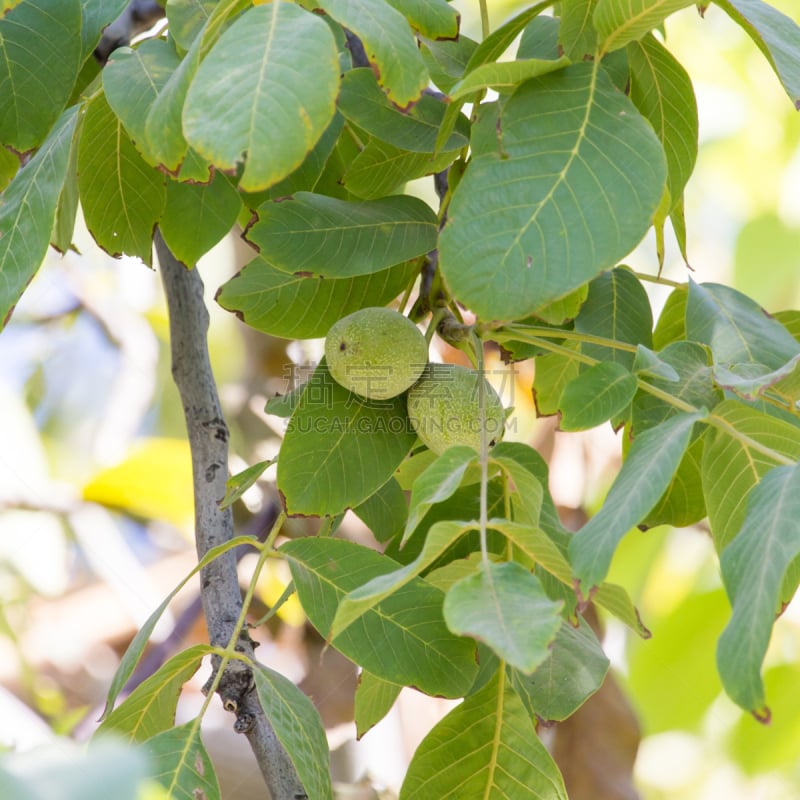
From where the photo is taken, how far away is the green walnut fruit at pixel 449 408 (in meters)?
0.56

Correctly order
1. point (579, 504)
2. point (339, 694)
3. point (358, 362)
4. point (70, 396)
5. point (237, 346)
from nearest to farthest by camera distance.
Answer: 1. point (358, 362)
2. point (339, 694)
3. point (579, 504)
4. point (237, 346)
5. point (70, 396)

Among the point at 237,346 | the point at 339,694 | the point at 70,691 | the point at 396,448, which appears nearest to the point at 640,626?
the point at 396,448

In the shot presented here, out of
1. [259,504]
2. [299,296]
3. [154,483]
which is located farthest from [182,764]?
[154,483]

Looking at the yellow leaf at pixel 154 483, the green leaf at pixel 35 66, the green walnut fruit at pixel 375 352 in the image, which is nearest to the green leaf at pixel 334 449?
the green walnut fruit at pixel 375 352

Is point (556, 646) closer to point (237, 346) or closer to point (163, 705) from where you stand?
point (163, 705)

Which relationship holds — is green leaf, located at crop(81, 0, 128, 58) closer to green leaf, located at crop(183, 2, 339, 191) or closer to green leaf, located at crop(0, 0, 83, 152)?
green leaf, located at crop(0, 0, 83, 152)

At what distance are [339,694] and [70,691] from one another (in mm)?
641

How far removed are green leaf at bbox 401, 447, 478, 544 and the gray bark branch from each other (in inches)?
7.7

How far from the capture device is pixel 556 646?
1.88 ft

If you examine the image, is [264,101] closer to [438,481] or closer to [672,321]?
[438,481]

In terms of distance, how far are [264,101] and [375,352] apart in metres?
0.19

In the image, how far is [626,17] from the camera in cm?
47

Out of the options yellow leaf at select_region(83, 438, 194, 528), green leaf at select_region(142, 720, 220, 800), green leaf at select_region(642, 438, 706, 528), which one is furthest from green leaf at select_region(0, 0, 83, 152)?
yellow leaf at select_region(83, 438, 194, 528)

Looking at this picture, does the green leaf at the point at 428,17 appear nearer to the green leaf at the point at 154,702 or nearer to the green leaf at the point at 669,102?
the green leaf at the point at 669,102
